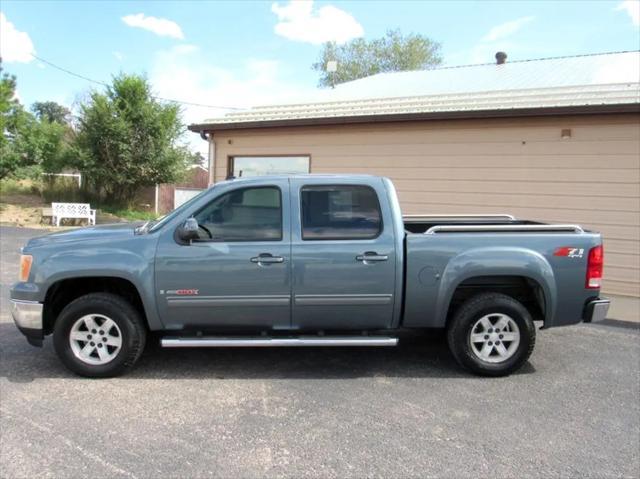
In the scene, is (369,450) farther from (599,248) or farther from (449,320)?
(599,248)

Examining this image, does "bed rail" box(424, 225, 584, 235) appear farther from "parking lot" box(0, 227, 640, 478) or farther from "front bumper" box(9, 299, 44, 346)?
"front bumper" box(9, 299, 44, 346)

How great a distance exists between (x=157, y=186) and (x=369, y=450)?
21744mm

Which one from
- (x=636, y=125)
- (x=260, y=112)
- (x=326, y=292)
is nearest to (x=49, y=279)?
(x=326, y=292)

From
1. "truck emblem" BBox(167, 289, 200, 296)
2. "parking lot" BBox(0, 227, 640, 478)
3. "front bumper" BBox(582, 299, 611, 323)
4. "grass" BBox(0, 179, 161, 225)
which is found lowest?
"parking lot" BBox(0, 227, 640, 478)

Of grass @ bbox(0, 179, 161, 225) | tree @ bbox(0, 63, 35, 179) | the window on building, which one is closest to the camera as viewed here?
the window on building

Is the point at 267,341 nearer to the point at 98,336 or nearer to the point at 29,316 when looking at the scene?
the point at 98,336

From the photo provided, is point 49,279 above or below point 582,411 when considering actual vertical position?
above

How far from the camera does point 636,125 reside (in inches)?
315

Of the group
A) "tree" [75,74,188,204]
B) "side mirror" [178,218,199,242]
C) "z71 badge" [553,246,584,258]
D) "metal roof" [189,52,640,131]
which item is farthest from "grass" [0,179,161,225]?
"z71 badge" [553,246,584,258]

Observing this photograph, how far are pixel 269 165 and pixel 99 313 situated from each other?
271 inches

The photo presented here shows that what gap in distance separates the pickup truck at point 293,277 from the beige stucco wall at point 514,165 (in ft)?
14.5

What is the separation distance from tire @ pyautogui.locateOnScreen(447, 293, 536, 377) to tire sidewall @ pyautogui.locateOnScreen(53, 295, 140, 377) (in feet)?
9.34

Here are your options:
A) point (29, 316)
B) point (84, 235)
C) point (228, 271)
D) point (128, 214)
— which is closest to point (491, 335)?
point (228, 271)

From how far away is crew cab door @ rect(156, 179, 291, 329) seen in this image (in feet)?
14.0
